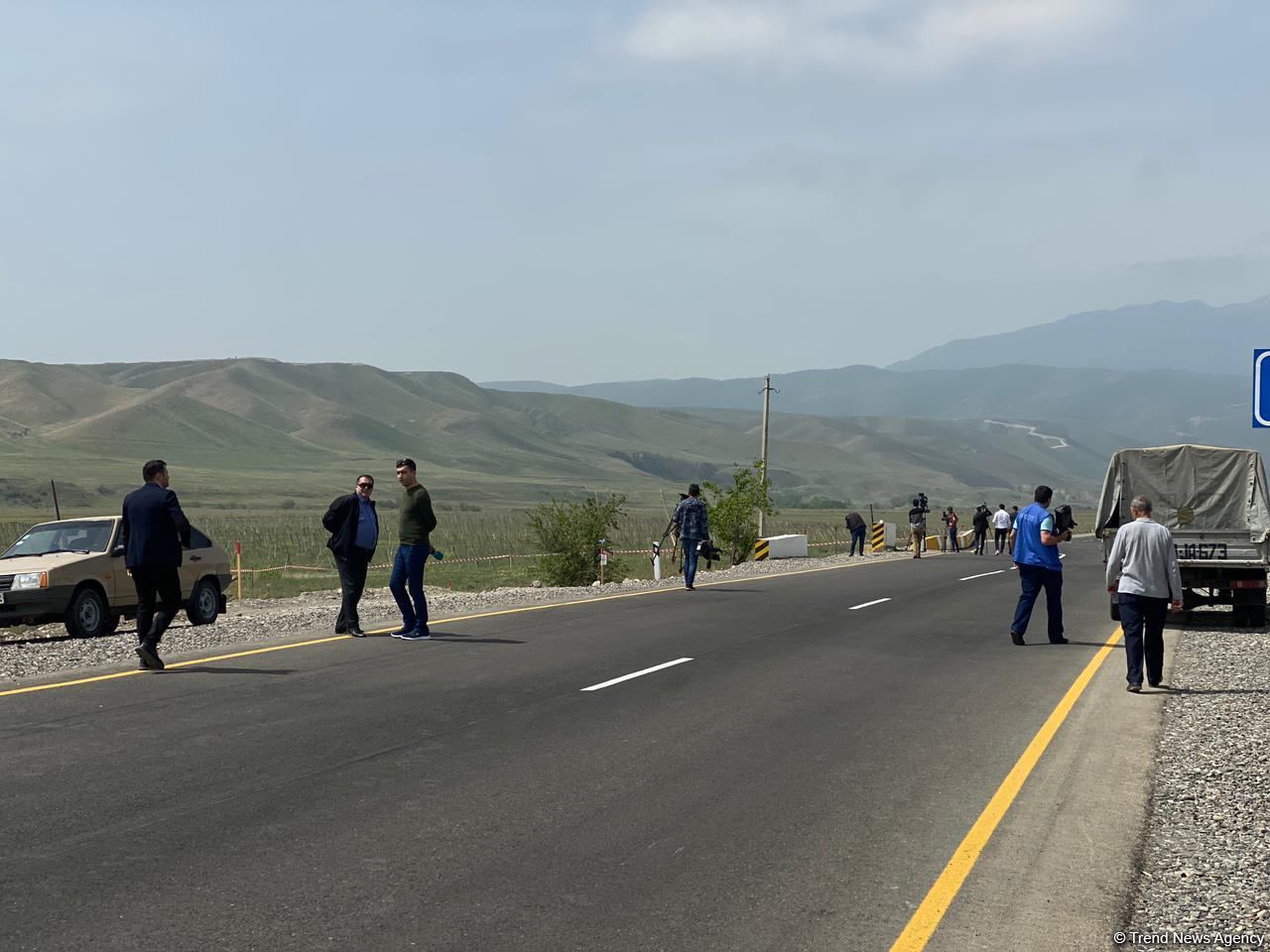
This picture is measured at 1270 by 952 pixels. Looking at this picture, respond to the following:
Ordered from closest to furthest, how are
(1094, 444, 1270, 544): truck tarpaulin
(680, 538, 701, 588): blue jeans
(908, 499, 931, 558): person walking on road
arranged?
(1094, 444, 1270, 544): truck tarpaulin, (680, 538, 701, 588): blue jeans, (908, 499, 931, 558): person walking on road

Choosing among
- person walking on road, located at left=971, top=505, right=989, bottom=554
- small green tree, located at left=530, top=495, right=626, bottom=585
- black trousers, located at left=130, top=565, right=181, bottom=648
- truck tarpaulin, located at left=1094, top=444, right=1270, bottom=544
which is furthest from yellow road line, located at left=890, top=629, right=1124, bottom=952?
person walking on road, located at left=971, top=505, right=989, bottom=554

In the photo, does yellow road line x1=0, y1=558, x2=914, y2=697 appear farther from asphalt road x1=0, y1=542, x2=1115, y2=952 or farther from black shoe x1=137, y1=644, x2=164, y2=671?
asphalt road x1=0, y1=542, x2=1115, y2=952

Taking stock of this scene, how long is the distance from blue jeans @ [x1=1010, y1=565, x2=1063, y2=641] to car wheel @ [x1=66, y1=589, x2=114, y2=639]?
1217 centimetres

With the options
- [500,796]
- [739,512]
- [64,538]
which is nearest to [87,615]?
[64,538]

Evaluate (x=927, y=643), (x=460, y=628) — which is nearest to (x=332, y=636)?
(x=460, y=628)

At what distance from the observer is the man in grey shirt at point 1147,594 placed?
40.8 feet

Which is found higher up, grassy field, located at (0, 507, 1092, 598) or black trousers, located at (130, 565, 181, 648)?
black trousers, located at (130, 565, 181, 648)

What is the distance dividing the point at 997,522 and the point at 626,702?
126 feet

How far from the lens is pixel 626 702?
10.9m

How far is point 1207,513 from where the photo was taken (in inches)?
821

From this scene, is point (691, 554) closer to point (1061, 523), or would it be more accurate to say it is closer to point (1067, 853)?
point (1061, 523)

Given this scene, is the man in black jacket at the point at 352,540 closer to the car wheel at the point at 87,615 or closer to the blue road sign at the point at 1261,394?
the car wheel at the point at 87,615

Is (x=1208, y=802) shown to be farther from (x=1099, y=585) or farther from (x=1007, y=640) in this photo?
(x=1099, y=585)

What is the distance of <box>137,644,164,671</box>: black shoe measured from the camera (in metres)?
12.1
